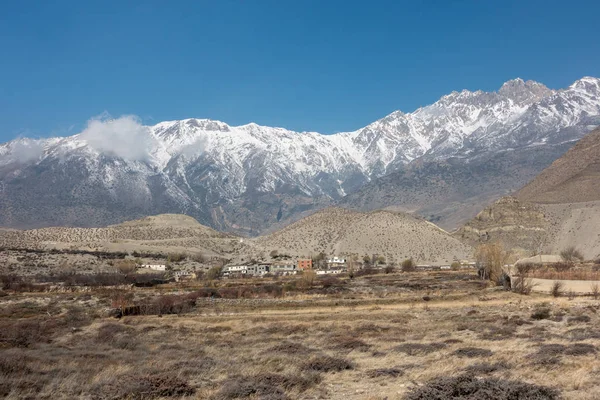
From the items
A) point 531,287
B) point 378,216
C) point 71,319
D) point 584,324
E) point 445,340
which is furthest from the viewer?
point 378,216

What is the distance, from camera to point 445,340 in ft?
73.2

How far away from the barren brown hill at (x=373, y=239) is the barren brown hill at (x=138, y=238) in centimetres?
1797

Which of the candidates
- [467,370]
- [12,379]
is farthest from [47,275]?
[467,370]

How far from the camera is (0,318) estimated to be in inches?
1427

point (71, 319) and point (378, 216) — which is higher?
point (378, 216)

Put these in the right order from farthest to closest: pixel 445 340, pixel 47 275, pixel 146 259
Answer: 1. pixel 146 259
2. pixel 47 275
3. pixel 445 340

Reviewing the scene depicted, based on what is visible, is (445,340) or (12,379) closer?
(12,379)

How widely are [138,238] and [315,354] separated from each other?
474ft

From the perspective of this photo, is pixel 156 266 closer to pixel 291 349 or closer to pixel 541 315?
pixel 541 315

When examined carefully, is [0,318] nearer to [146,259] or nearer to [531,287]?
[531,287]

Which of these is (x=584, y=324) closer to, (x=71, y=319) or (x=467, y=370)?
(x=467, y=370)

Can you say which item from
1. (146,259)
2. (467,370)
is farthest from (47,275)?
(467,370)

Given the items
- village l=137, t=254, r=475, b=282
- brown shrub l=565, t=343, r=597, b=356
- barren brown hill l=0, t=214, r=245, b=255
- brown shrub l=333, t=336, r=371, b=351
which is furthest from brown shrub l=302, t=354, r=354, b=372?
barren brown hill l=0, t=214, r=245, b=255

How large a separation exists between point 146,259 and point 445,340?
107261 mm
